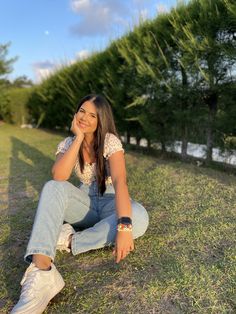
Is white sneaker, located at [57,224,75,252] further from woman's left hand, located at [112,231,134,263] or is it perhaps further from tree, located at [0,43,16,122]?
tree, located at [0,43,16,122]

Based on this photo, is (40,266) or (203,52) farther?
(203,52)

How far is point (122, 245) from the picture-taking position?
261 centimetres

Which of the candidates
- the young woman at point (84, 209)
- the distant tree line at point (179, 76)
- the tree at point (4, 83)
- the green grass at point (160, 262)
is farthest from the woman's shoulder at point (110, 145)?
the tree at point (4, 83)

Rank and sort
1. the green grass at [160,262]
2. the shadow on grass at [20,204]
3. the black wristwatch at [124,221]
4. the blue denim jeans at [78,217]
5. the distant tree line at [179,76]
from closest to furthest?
1. the green grass at [160,262]
2. the blue denim jeans at [78,217]
3. the black wristwatch at [124,221]
4. the shadow on grass at [20,204]
5. the distant tree line at [179,76]

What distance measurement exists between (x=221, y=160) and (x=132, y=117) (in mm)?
2386

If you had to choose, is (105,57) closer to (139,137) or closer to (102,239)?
(139,137)

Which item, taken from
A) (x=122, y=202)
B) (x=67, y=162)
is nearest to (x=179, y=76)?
(x=67, y=162)

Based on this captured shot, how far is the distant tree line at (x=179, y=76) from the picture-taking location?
242 inches

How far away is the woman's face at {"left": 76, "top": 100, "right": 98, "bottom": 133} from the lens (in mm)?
3246

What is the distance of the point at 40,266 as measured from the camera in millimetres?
2477

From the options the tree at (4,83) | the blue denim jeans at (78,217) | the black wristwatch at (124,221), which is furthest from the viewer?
the tree at (4,83)

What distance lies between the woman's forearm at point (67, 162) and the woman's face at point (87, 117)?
117 millimetres

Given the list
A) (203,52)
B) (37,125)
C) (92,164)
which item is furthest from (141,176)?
(37,125)

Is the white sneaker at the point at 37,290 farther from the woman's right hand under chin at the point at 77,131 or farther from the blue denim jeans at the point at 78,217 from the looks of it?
the woman's right hand under chin at the point at 77,131
